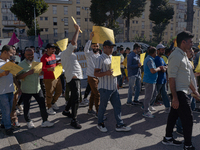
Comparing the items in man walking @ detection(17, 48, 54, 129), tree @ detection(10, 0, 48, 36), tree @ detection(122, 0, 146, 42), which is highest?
tree @ detection(122, 0, 146, 42)

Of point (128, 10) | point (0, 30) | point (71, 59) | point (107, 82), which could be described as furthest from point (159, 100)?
point (0, 30)

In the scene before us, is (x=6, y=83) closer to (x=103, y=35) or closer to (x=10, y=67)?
(x=10, y=67)

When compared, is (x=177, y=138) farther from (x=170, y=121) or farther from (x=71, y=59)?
(x=71, y=59)

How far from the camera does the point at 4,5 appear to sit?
4403 cm

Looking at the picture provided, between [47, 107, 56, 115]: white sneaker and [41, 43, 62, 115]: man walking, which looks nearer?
[41, 43, 62, 115]: man walking

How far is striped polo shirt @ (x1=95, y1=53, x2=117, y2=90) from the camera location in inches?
144

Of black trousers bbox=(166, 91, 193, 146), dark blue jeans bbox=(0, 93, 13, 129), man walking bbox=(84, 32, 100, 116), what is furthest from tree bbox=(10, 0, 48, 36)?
black trousers bbox=(166, 91, 193, 146)

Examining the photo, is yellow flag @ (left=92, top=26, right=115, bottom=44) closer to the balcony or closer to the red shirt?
the red shirt

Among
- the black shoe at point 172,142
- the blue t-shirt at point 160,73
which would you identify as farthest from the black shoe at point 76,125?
the blue t-shirt at point 160,73

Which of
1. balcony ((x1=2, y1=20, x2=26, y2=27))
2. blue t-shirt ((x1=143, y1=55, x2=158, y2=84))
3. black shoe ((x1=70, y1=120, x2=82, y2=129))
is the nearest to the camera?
black shoe ((x1=70, y1=120, x2=82, y2=129))

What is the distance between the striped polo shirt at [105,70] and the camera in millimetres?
3652

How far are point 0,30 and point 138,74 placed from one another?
48.4m

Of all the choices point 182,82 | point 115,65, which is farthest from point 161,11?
point 182,82

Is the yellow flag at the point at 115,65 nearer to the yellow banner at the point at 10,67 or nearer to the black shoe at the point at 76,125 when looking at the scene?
the black shoe at the point at 76,125
